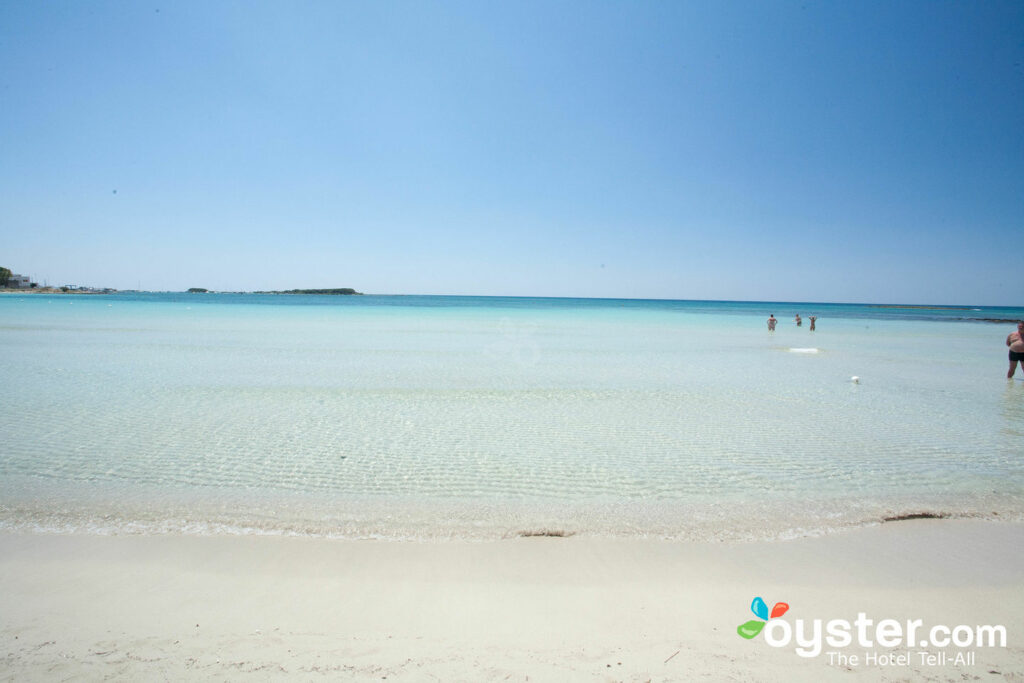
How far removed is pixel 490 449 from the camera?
23.6ft

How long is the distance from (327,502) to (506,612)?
273 centimetres

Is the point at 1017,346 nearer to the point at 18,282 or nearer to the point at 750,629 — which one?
the point at 750,629

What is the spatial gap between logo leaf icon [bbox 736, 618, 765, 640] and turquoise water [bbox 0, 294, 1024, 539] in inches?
58.3

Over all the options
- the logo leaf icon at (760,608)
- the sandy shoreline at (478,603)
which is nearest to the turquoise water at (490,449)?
the sandy shoreline at (478,603)

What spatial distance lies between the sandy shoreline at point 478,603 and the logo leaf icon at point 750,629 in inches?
2.4

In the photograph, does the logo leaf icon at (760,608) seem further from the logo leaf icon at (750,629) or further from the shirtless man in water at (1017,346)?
the shirtless man in water at (1017,346)

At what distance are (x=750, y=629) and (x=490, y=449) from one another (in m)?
4.40

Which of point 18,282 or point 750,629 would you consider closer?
point 750,629

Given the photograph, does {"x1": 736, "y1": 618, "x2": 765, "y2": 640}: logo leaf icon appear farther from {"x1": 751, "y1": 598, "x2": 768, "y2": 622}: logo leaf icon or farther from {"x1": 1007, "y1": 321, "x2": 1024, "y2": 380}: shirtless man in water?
{"x1": 1007, "y1": 321, "x2": 1024, "y2": 380}: shirtless man in water

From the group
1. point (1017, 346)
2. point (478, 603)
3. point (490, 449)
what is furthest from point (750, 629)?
point (1017, 346)

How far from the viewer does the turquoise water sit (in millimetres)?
4984

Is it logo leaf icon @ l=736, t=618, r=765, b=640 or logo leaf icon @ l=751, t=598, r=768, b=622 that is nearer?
logo leaf icon @ l=736, t=618, r=765, b=640

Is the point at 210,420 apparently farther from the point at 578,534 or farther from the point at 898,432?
the point at 898,432

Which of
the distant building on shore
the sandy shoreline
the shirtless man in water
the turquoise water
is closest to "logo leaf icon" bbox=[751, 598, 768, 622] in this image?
the sandy shoreline
